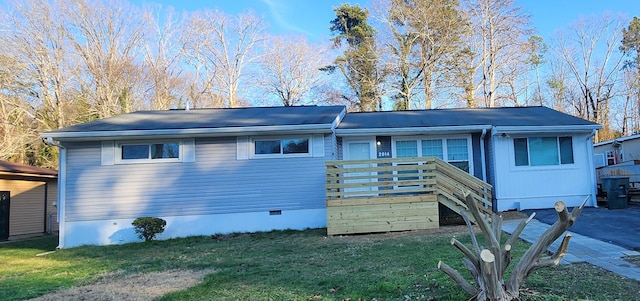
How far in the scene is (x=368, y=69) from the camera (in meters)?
25.2

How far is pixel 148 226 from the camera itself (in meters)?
9.02

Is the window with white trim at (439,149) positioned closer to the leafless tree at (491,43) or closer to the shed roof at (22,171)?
the shed roof at (22,171)

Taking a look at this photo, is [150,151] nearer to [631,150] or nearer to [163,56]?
[631,150]

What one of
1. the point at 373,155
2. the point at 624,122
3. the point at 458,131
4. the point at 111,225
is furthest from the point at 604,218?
the point at 624,122

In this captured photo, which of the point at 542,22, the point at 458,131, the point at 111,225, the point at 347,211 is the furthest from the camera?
the point at 542,22

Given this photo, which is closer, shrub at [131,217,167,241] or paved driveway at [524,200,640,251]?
paved driveway at [524,200,640,251]

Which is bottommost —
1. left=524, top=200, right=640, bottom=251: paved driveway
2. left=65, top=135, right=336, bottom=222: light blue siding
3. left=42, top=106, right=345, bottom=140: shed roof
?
left=524, top=200, right=640, bottom=251: paved driveway

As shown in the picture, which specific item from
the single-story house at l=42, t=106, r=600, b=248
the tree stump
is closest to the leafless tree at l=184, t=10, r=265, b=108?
the single-story house at l=42, t=106, r=600, b=248

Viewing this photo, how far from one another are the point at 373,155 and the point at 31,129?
20.1 metres

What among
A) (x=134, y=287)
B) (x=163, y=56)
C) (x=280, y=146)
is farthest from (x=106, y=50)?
(x=134, y=287)

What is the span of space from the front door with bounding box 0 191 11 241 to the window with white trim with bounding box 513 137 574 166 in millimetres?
16538

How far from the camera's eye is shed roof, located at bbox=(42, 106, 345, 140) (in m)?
9.33

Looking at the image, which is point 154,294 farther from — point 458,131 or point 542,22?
point 542,22

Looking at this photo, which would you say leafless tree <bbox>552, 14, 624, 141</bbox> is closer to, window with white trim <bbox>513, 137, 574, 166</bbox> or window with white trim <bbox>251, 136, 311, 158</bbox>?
window with white trim <bbox>513, 137, 574, 166</bbox>
